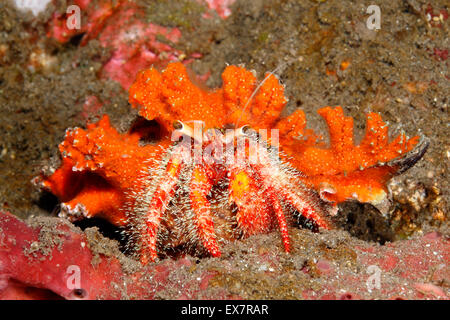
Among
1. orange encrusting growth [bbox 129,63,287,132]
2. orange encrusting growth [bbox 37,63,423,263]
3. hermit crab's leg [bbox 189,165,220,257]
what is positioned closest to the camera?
hermit crab's leg [bbox 189,165,220,257]

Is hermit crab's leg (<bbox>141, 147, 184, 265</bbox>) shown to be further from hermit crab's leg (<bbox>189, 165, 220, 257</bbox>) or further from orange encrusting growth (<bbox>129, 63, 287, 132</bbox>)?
orange encrusting growth (<bbox>129, 63, 287, 132</bbox>)

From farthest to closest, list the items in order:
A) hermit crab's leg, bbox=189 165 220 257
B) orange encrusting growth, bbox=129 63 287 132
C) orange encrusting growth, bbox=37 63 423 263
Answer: orange encrusting growth, bbox=129 63 287 132
orange encrusting growth, bbox=37 63 423 263
hermit crab's leg, bbox=189 165 220 257

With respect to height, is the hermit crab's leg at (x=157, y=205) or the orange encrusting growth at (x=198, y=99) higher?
the orange encrusting growth at (x=198, y=99)

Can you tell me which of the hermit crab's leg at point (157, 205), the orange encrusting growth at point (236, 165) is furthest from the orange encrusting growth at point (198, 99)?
the hermit crab's leg at point (157, 205)

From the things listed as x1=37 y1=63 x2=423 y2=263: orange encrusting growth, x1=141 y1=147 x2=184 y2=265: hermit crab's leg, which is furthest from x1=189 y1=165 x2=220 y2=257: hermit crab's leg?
x1=141 y1=147 x2=184 y2=265: hermit crab's leg

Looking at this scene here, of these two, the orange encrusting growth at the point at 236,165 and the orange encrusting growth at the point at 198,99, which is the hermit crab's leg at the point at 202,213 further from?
the orange encrusting growth at the point at 198,99

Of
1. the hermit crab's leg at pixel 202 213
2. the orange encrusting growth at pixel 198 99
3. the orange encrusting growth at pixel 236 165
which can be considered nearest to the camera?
the hermit crab's leg at pixel 202 213

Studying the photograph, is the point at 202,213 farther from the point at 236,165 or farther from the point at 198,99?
the point at 198,99
